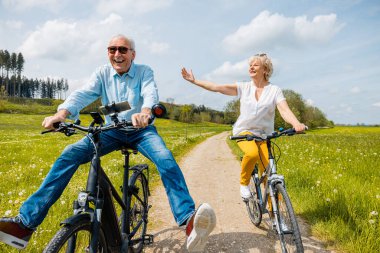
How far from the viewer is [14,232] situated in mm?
2787

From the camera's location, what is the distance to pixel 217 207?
631 cm

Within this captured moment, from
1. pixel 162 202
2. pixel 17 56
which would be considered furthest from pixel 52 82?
pixel 162 202

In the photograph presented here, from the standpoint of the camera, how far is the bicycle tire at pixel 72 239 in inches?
82.8

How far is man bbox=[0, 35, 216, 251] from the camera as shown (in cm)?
287

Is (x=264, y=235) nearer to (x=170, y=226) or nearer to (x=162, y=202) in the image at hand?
(x=170, y=226)

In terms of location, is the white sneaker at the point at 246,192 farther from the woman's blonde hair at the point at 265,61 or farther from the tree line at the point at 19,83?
the tree line at the point at 19,83

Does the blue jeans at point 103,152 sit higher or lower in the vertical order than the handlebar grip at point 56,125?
lower

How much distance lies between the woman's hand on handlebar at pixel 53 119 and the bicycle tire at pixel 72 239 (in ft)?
3.46

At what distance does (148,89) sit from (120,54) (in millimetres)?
605

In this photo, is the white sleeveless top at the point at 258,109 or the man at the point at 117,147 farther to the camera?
the white sleeveless top at the point at 258,109

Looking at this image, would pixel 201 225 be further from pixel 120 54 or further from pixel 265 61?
pixel 265 61

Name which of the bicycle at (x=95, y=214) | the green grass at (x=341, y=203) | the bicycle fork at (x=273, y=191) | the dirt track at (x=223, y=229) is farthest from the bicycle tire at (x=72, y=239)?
the green grass at (x=341, y=203)

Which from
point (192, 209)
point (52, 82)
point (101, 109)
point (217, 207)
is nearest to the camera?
point (101, 109)

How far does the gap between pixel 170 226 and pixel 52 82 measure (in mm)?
186561
